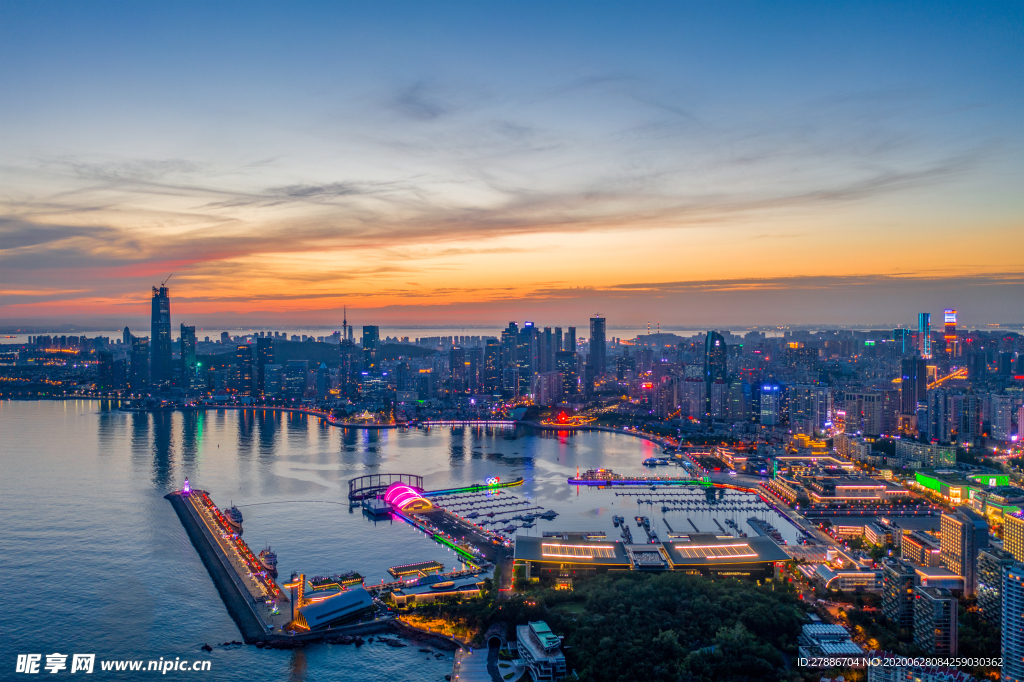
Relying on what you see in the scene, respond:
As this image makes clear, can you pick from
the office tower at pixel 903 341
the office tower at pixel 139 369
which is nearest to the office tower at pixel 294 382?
the office tower at pixel 139 369

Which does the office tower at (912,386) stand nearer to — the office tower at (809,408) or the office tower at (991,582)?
the office tower at (809,408)

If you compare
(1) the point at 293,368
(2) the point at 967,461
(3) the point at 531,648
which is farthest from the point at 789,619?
(1) the point at 293,368

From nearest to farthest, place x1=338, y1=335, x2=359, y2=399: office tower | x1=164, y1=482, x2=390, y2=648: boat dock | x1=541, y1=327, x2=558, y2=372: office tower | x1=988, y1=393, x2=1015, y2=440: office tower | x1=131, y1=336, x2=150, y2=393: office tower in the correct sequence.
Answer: x1=164, y1=482, x2=390, y2=648: boat dock < x1=988, y1=393, x2=1015, y2=440: office tower < x1=338, y1=335, x2=359, y2=399: office tower < x1=131, y1=336, x2=150, y2=393: office tower < x1=541, y1=327, x2=558, y2=372: office tower

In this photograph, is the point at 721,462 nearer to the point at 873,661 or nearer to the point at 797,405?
the point at 797,405

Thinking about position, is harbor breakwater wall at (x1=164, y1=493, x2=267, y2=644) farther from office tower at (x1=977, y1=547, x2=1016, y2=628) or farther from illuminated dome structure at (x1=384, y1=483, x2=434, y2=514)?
office tower at (x1=977, y1=547, x2=1016, y2=628)

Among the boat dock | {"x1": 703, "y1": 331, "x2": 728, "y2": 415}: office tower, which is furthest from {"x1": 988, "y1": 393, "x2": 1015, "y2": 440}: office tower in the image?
the boat dock
